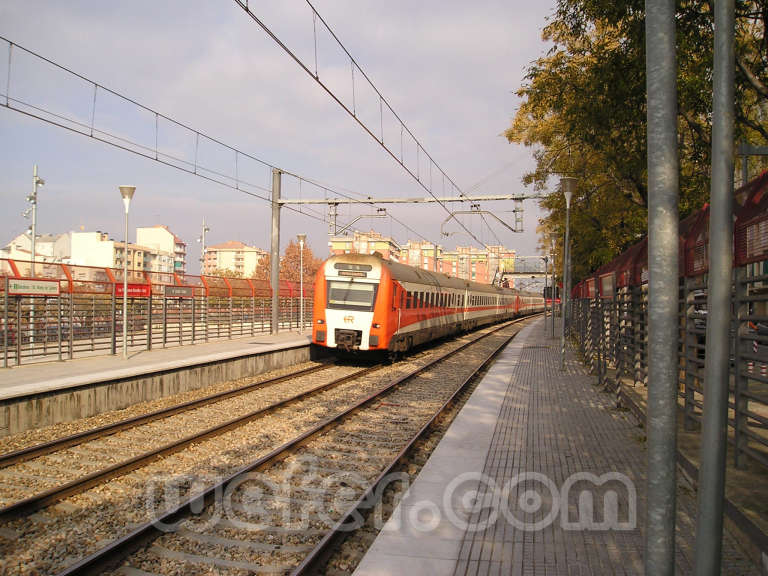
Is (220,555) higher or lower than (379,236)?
lower

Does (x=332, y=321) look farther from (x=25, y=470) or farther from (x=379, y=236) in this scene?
(x=379, y=236)

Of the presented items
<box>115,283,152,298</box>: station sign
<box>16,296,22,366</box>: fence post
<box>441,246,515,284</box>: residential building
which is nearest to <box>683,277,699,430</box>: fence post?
<box>16,296,22,366</box>: fence post

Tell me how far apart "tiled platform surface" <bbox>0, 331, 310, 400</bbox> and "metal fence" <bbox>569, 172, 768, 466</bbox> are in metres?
8.72

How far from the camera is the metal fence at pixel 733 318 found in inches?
193

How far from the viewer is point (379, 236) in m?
53.3

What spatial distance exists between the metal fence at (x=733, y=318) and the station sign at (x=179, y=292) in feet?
37.8

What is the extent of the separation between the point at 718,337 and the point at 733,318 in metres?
3.55

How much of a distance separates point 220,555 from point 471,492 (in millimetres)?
2404

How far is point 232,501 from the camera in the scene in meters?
5.80

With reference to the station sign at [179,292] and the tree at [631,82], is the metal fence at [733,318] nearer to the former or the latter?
the tree at [631,82]

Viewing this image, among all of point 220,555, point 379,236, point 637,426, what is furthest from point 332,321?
point 379,236

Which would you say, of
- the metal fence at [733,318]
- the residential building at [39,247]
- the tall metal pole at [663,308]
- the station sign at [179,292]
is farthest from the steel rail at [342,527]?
the residential building at [39,247]

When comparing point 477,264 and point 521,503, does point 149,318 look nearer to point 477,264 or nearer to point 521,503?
point 521,503

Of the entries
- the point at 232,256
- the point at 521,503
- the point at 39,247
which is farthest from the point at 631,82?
the point at 232,256
